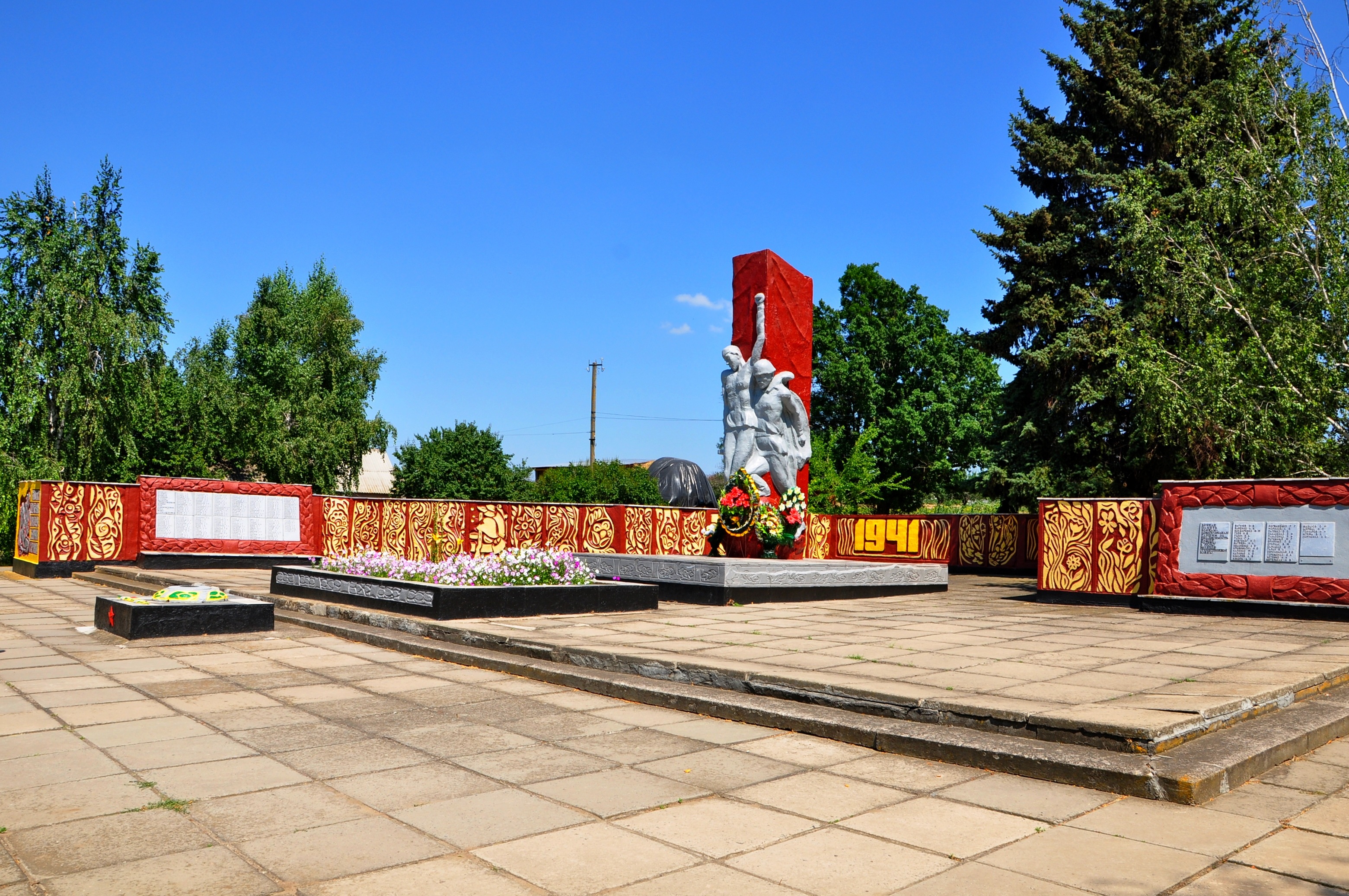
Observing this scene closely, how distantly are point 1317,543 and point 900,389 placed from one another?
2760cm

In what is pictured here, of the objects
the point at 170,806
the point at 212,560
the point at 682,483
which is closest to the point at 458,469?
the point at 682,483

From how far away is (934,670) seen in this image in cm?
659

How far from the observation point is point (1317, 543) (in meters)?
11.2

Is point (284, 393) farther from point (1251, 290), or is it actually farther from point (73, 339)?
point (1251, 290)

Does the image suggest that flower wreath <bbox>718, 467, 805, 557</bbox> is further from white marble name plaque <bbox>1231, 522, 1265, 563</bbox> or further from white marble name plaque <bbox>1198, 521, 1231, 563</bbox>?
white marble name plaque <bbox>1231, 522, 1265, 563</bbox>

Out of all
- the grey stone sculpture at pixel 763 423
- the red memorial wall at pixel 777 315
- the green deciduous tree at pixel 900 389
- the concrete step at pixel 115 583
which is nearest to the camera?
the concrete step at pixel 115 583

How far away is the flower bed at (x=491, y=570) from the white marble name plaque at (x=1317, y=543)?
8.87 metres

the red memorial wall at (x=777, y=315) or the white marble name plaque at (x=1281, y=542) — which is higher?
the red memorial wall at (x=777, y=315)

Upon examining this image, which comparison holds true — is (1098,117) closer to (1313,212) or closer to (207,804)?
(1313,212)

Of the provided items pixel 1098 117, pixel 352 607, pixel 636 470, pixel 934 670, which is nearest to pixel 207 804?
pixel 934 670

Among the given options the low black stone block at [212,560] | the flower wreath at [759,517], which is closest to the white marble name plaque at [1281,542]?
the flower wreath at [759,517]

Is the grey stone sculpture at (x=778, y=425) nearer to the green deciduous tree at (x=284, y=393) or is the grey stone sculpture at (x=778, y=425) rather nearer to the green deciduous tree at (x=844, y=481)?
the green deciduous tree at (x=844, y=481)

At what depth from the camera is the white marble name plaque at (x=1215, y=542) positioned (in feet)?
39.3

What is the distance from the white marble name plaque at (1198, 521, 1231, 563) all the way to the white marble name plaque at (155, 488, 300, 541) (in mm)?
17335
